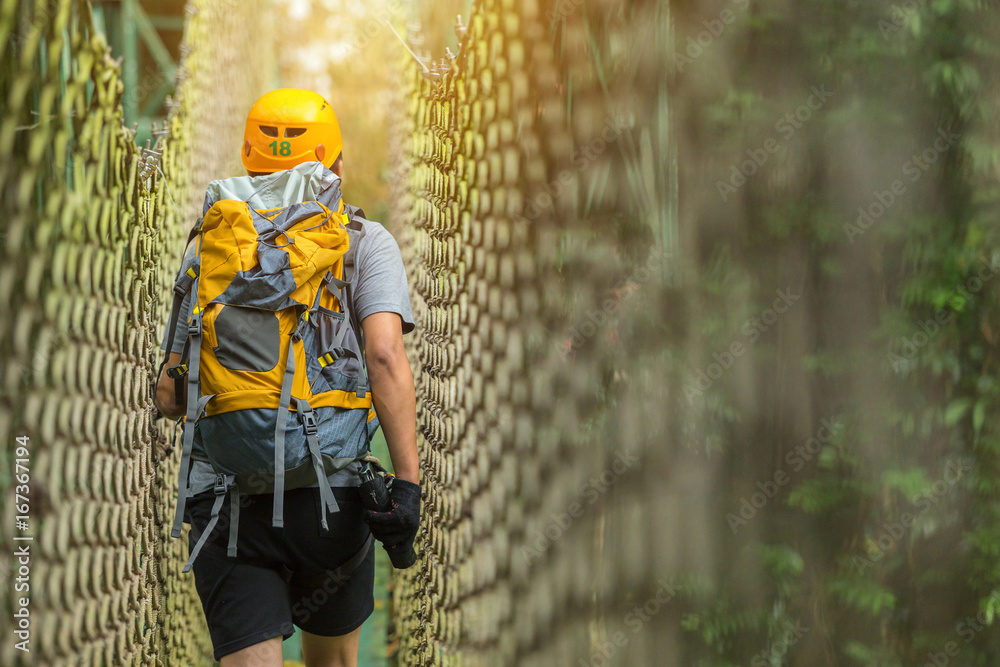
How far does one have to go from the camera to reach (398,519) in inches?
79.5

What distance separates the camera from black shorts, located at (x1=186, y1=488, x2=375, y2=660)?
2.02 m

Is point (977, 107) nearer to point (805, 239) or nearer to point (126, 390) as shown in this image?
point (805, 239)

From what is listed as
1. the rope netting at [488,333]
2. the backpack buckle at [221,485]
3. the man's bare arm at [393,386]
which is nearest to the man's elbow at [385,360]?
the man's bare arm at [393,386]

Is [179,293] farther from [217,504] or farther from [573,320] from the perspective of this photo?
[573,320]

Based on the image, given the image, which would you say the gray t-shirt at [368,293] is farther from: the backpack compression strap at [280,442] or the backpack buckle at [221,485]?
the backpack compression strap at [280,442]

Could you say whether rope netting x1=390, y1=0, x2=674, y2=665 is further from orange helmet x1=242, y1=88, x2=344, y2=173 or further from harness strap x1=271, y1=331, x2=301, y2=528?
orange helmet x1=242, y1=88, x2=344, y2=173

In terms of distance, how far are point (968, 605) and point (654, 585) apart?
39 cm

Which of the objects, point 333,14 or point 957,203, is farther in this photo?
point 333,14

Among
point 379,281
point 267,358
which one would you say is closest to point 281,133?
point 379,281

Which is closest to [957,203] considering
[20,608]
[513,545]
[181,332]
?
[513,545]

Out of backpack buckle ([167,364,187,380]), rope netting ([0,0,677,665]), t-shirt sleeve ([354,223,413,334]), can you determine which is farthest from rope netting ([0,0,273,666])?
t-shirt sleeve ([354,223,413,334])

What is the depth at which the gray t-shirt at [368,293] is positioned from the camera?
207 centimetres

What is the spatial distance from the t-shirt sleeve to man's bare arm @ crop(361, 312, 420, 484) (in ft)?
0.08

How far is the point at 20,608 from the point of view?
4.42ft
